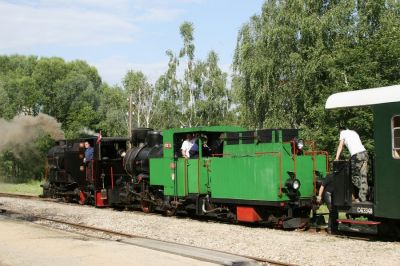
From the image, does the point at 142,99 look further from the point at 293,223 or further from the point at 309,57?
the point at 293,223

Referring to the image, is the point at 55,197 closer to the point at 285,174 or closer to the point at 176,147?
the point at 176,147

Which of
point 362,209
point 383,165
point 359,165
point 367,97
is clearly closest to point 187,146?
point 359,165

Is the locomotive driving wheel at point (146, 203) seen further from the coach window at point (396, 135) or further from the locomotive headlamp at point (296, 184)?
the coach window at point (396, 135)

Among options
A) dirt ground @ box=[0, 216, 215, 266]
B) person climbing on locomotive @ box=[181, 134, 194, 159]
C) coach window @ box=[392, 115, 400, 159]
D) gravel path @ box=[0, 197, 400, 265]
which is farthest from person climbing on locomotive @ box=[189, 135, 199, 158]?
coach window @ box=[392, 115, 400, 159]

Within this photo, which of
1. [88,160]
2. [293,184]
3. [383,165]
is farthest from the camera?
[88,160]

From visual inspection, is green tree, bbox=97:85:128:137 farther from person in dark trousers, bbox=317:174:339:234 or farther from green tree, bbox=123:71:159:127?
person in dark trousers, bbox=317:174:339:234

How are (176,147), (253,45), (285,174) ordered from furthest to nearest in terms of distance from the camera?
1. (253,45)
2. (176,147)
3. (285,174)

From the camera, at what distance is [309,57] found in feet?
97.7

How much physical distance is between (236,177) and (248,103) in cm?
2086

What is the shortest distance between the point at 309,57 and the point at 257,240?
20.8 metres

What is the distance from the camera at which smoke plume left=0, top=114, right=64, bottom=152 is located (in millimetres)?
37562

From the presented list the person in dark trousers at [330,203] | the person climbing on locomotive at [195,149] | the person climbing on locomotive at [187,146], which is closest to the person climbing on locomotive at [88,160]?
the person climbing on locomotive at [187,146]

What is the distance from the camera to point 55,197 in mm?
24219

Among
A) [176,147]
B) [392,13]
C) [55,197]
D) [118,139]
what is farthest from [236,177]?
[392,13]
